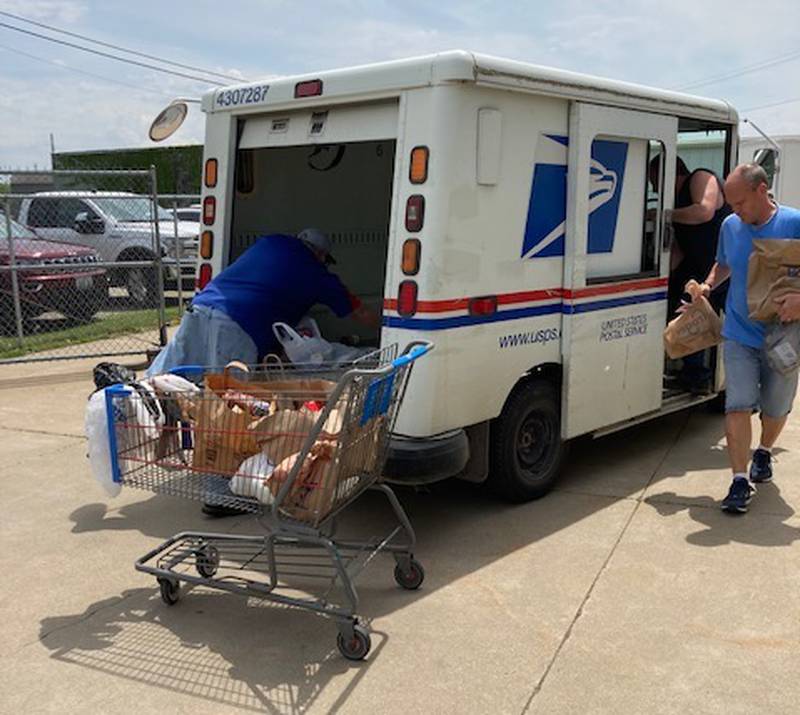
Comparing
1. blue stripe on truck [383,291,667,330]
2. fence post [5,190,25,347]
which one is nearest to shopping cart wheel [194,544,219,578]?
blue stripe on truck [383,291,667,330]

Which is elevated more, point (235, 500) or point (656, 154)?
point (656, 154)

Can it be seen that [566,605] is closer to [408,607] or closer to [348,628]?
[408,607]

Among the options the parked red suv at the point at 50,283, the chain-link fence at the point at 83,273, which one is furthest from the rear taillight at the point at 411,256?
the parked red suv at the point at 50,283

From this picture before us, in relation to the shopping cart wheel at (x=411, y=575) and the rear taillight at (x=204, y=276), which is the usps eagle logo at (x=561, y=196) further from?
the rear taillight at (x=204, y=276)

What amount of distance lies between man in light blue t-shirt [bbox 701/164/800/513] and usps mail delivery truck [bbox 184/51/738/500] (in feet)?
2.26

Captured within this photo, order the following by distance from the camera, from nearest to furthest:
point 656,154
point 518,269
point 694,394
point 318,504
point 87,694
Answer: point 87,694, point 318,504, point 518,269, point 656,154, point 694,394

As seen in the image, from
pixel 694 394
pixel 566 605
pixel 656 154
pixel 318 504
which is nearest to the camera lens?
pixel 318 504

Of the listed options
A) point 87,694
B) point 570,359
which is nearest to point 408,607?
point 87,694

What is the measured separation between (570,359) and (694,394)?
6.43 feet

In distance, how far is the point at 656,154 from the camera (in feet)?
18.6

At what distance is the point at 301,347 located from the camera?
16.6 ft

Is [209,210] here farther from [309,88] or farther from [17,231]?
[17,231]

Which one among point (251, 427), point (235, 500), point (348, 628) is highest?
point (251, 427)

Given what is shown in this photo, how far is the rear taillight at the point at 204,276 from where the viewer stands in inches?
218
